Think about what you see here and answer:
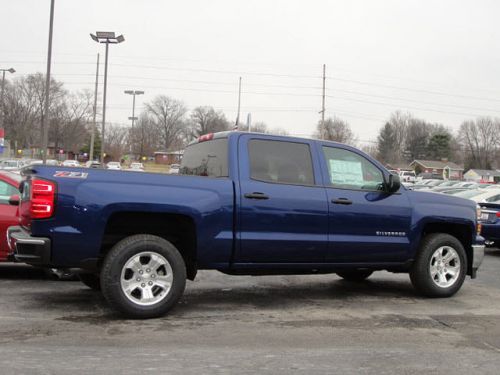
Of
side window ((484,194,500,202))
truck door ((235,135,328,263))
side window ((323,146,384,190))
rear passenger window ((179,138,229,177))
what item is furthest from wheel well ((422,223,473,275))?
side window ((484,194,500,202))

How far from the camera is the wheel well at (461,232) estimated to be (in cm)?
745

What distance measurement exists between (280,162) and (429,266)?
254cm

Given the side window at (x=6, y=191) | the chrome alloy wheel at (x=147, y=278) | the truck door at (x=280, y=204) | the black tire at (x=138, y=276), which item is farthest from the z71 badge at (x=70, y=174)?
the side window at (x=6, y=191)

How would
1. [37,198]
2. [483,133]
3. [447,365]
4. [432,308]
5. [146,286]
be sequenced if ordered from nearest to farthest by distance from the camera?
[447,365], [37,198], [146,286], [432,308], [483,133]

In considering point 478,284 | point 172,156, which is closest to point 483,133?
point 172,156

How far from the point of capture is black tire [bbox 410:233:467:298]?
7.11 metres

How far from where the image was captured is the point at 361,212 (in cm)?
658

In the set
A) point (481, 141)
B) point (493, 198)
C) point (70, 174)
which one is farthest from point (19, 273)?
point (481, 141)

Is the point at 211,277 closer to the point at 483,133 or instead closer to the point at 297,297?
the point at 297,297

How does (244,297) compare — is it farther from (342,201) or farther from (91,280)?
(91,280)

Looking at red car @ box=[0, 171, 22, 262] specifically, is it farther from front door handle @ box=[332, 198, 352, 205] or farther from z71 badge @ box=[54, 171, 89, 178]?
front door handle @ box=[332, 198, 352, 205]

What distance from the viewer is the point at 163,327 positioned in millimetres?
5426

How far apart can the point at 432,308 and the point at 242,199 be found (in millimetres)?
2826

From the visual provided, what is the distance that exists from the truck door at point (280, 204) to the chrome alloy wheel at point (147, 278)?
84cm
